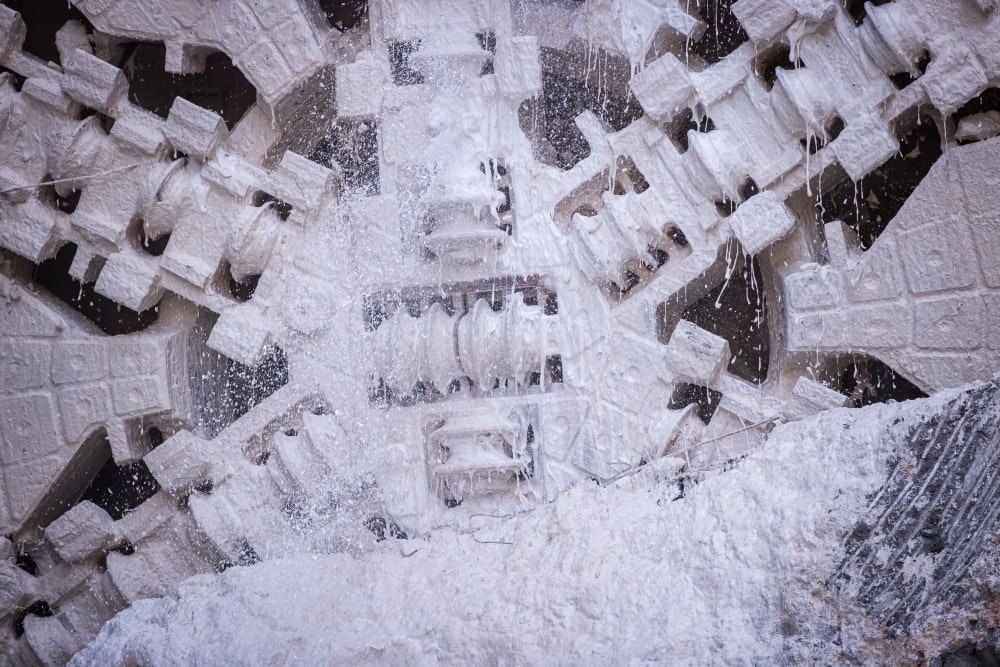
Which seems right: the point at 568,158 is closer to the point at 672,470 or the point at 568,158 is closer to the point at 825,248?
the point at 825,248

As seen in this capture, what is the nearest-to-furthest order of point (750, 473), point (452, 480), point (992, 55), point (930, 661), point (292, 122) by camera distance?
point (930, 661) < point (750, 473) < point (992, 55) < point (452, 480) < point (292, 122)

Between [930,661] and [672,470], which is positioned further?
[672,470]

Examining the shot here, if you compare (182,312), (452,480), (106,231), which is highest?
(106,231)

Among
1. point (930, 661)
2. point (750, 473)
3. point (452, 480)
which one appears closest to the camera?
point (930, 661)

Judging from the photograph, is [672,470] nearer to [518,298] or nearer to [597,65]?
[518,298]

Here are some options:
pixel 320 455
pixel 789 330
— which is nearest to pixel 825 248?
pixel 789 330

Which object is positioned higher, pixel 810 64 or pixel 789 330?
pixel 810 64
